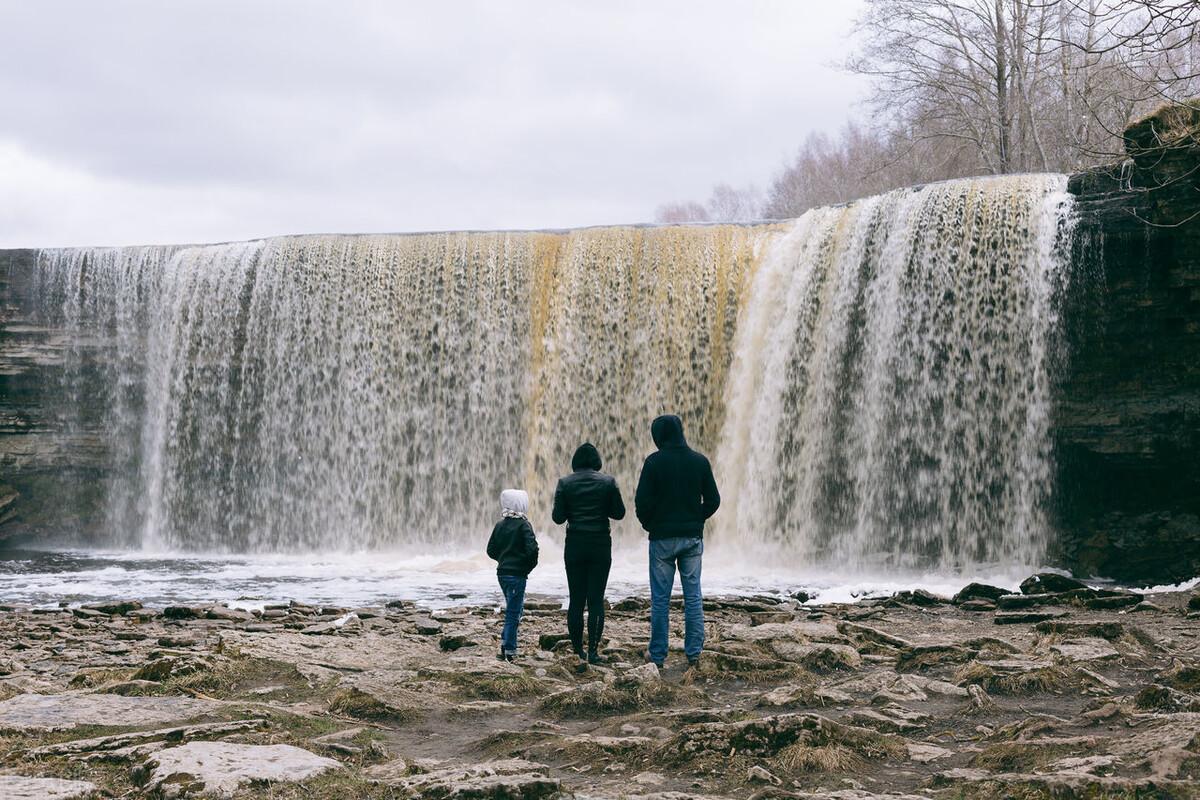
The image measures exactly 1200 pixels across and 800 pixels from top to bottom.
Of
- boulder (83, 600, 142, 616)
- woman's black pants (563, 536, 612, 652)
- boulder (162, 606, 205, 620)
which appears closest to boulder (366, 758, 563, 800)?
woman's black pants (563, 536, 612, 652)

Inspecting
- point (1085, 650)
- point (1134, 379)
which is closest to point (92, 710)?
point (1085, 650)

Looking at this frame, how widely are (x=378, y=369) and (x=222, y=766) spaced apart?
18378 millimetres

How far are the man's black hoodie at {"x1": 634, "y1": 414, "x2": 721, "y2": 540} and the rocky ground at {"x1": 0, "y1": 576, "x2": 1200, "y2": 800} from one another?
1.03m

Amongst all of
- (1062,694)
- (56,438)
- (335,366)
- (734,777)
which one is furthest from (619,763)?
(56,438)

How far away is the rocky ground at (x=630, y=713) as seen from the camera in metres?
5.09

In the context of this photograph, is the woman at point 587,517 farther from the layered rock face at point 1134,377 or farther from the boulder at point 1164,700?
the layered rock face at point 1134,377

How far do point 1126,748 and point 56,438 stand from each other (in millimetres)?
25120

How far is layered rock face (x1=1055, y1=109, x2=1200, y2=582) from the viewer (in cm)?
1557

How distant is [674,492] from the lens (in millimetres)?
7887

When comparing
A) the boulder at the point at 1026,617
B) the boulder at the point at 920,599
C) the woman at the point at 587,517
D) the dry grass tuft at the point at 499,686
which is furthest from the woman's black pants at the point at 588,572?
the boulder at the point at 920,599

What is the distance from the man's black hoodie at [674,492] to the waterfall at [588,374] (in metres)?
10.2

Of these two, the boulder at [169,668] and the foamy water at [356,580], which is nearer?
the boulder at [169,668]

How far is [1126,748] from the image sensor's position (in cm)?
506

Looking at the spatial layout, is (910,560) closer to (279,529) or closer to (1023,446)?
(1023,446)
